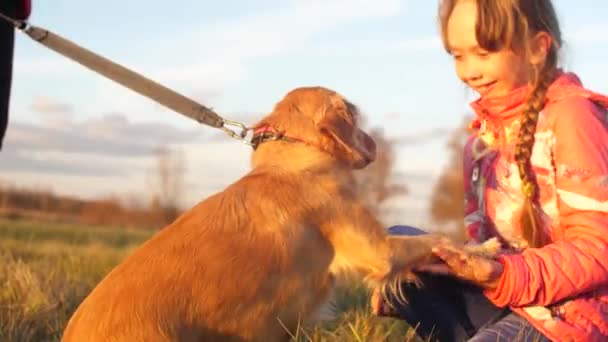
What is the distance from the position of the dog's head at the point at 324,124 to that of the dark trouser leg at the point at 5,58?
47.4 inches

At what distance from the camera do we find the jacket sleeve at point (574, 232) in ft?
11.0

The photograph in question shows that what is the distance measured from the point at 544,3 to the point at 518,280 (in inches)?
52.1

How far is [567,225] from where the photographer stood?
3.48 metres

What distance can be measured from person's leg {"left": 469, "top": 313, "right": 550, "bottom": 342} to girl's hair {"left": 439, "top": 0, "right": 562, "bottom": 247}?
37 cm

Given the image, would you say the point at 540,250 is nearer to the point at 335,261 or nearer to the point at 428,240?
the point at 428,240

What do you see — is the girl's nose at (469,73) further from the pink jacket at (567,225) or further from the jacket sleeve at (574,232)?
the jacket sleeve at (574,232)

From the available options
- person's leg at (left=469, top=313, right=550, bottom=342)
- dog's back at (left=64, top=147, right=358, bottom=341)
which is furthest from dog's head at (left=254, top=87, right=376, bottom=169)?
person's leg at (left=469, top=313, right=550, bottom=342)

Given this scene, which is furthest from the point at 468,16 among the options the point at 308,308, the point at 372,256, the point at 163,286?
the point at 163,286

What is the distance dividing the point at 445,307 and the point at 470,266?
58cm

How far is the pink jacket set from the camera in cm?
336

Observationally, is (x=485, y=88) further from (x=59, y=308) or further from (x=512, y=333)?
(x=59, y=308)

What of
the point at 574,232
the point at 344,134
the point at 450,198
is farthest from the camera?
the point at 450,198

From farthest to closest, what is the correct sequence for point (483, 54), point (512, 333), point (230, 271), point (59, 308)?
point (59, 308) → point (483, 54) → point (512, 333) → point (230, 271)

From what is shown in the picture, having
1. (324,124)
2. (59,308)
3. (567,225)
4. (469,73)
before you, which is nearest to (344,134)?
(324,124)
